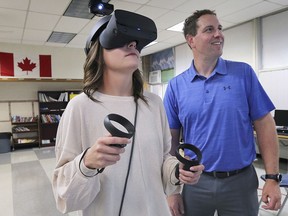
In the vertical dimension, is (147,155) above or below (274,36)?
below

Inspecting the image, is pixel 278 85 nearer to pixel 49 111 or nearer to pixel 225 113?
pixel 225 113

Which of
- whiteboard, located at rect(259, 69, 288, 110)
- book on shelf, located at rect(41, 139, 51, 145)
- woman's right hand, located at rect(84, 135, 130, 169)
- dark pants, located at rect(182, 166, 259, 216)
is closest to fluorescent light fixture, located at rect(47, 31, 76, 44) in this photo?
book on shelf, located at rect(41, 139, 51, 145)

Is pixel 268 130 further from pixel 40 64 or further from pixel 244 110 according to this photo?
pixel 40 64

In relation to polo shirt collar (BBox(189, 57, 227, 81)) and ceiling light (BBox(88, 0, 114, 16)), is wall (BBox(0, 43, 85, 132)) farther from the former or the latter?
polo shirt collar (BBox(189, 57, 227, 81))

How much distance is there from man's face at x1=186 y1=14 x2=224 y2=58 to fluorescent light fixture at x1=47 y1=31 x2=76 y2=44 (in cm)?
487

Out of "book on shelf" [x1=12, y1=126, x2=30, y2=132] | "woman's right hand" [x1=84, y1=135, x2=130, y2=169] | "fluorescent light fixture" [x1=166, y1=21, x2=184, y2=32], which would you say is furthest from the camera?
"book on shelf" [x1=12, y1=126, x2=30, y2=132]

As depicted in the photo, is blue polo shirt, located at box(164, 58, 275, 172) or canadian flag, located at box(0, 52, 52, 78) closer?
blue polo shirt, located at box(164, 58, 275, 172)

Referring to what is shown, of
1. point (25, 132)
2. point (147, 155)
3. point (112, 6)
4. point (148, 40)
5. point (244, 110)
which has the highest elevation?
point (112, 6)

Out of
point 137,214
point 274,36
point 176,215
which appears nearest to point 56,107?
point 274,36

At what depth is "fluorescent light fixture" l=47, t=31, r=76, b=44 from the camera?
5.68 metres

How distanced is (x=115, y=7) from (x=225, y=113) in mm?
3532

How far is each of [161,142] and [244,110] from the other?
65 cm

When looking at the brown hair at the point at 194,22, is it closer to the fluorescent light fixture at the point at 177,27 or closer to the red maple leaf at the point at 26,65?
the fluorescent light fixture at the point at 177,27

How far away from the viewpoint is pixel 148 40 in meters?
0.85
